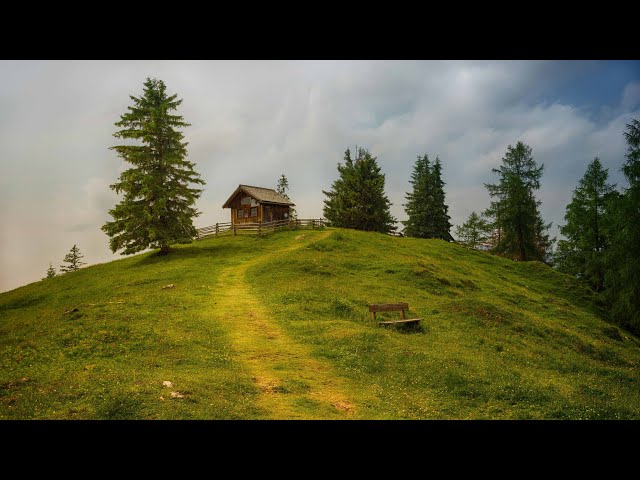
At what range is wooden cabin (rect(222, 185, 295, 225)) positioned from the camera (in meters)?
59.2

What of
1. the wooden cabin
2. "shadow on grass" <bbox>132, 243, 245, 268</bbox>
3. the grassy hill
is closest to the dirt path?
the grassy hill

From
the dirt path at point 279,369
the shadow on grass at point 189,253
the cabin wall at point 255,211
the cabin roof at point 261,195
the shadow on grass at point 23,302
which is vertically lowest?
the dirt path at point 279,369

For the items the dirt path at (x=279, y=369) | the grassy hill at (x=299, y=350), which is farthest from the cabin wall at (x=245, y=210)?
the dirt path at (x=279, y=369)

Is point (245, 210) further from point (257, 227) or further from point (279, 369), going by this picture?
point (279, 369)

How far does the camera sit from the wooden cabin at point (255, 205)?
5922cm

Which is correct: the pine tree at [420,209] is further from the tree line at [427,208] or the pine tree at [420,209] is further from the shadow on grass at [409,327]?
the shadow on grass at [409,327]

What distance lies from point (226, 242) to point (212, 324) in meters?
29.1

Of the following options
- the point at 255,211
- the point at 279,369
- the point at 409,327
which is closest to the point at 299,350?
the point at 279,369

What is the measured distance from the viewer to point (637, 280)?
29594 mm

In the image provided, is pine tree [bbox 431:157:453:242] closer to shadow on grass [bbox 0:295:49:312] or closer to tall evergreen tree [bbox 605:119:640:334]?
tall evergreen tree [bbox 605:119:640:334]

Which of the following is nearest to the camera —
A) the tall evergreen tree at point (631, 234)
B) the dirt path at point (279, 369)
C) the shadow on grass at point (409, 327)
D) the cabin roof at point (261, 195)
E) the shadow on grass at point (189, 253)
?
the dirt path at point (279, 369)

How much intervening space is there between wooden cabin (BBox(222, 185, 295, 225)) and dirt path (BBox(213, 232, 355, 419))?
36183 mm

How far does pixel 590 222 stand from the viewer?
152ft

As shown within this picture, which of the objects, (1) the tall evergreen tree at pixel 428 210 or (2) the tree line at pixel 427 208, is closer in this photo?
(2) the tree line at pixel 427 208
